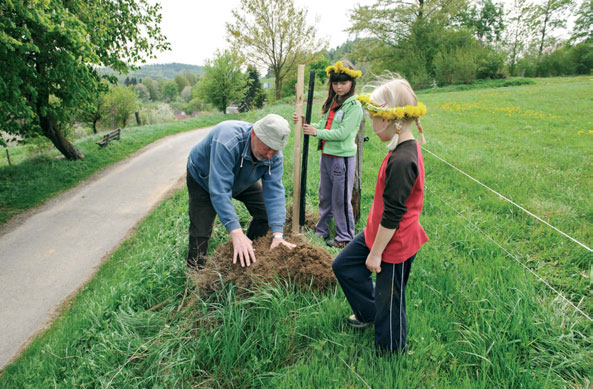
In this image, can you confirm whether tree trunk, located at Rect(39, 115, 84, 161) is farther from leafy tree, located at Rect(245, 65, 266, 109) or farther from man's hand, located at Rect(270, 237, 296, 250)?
leafy tree, located at Rect(245, 65, 266, 109)

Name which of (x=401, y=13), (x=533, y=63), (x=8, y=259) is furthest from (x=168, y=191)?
(x=533, y=63)

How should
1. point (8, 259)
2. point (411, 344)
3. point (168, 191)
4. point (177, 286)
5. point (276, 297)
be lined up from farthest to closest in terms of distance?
point (168, 191) < point (8, 259) < point (177, 286) < point (276, 297) < point (411, 344)

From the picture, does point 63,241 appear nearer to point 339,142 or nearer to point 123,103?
point 339,142

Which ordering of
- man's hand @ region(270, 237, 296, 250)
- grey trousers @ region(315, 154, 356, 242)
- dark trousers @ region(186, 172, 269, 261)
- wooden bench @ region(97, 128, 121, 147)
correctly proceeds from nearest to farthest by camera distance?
man's hand @ region(270, 237, 296, 250) < dark trousers @ region(186, 172, 269, 261) < grey trousers @ region(315, 154, 356, 242) < wooden bench @ region(97, 128, 121, 147)

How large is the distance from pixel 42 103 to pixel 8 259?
5616mm

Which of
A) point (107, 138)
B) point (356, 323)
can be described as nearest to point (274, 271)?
point (356, 323)

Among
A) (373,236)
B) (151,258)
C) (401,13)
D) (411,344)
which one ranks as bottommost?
(151,258)

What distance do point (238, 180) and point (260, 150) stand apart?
523 mm

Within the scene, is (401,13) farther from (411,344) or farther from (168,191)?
(411,344)

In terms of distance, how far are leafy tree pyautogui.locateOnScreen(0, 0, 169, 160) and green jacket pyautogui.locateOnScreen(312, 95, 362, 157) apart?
20.2 ft

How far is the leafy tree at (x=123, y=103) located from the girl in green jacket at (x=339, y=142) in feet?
111

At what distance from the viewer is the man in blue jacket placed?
2625 millimetres

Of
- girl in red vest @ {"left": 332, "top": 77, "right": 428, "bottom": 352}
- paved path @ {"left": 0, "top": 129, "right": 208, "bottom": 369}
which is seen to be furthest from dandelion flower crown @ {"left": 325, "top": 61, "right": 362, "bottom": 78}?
paved path @ {"left": 0, "top": 129, "right": 208, "bottom": 369}

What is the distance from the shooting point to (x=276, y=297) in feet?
8.23
